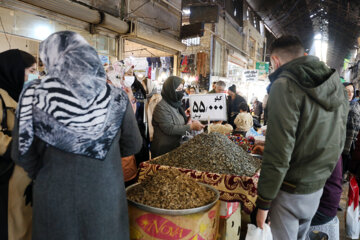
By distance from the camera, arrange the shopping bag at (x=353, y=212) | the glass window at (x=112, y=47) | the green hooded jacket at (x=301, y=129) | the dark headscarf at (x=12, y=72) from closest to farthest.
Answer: the green hooded jacket at (x=301, y=129) < the dark headscarf at (x=12, y=72) < the shopping bag at (x=353, y=212) < the glass window at (x=112, y=47)

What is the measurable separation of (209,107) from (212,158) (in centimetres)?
141

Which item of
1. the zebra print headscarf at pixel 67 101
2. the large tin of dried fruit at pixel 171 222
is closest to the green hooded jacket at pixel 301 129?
the large tin of dried fruit at pixel 171 222

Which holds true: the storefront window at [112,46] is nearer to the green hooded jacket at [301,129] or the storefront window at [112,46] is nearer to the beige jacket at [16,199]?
the beige jacket at [16,199]

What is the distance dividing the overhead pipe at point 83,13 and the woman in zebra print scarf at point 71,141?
4.97 m

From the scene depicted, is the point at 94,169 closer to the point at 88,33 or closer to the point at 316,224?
the point at 316,224

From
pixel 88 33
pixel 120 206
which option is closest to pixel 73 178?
pixel 120 206

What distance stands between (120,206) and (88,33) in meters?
6.57

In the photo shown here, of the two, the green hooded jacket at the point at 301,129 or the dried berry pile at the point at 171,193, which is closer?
the green hooded jacket at the point at 301,129

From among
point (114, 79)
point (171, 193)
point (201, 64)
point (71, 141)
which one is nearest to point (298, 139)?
point (171, 193)

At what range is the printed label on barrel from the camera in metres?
1.97

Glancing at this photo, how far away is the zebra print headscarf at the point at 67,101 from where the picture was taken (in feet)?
4.85

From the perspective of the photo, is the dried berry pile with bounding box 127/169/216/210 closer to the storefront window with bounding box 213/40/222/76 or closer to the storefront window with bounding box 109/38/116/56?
the storefront window with bounding box 109/38/116/56

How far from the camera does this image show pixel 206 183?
2637 mm

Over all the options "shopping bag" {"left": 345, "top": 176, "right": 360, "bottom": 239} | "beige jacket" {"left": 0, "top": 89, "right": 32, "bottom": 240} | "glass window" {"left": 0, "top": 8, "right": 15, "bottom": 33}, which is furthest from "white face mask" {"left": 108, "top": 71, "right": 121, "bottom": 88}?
"shopping bag" {"left": 345, "top": 176, "right": 360, "bottom": 239}
